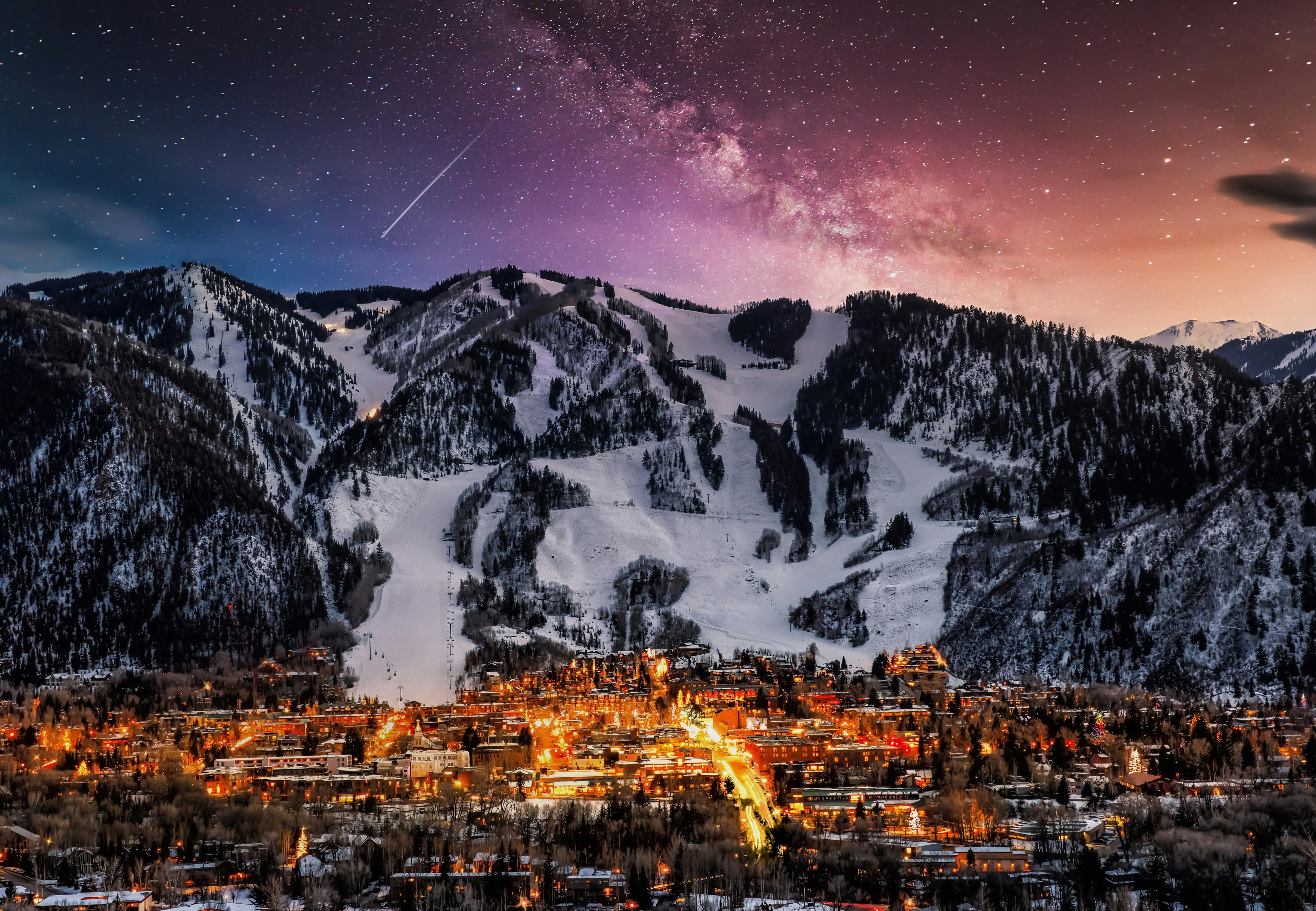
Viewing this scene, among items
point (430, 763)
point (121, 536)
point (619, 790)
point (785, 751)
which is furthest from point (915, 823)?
point (121, 536)

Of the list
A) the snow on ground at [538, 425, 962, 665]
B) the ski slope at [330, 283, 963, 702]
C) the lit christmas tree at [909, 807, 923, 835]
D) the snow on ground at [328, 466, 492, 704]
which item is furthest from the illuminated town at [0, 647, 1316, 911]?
the snow on ground at [538, 425, 962, 665]

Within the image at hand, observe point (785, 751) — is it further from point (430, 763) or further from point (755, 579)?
point (755, 579)

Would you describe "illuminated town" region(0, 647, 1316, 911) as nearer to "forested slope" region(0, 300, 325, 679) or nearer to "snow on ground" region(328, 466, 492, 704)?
"snow on ground" region(328, 466, 492, 704)

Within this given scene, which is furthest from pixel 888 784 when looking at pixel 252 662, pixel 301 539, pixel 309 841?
pixel 301 539

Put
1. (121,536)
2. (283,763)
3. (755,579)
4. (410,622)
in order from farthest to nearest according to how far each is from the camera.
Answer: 1. (755,579)
2. (121,536)
3. (410,622)
4. (283,763)

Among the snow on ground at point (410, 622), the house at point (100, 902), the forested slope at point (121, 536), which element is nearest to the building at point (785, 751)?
the house at point (100, 902)

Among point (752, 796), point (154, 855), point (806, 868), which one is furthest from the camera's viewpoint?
point (752, 796)

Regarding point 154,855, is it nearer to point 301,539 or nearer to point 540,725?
point 540,725

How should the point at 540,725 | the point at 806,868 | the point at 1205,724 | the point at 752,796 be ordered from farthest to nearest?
the point at 540,725 → the point at 1205,724 → the point at 752,796 → the point at 806,868
